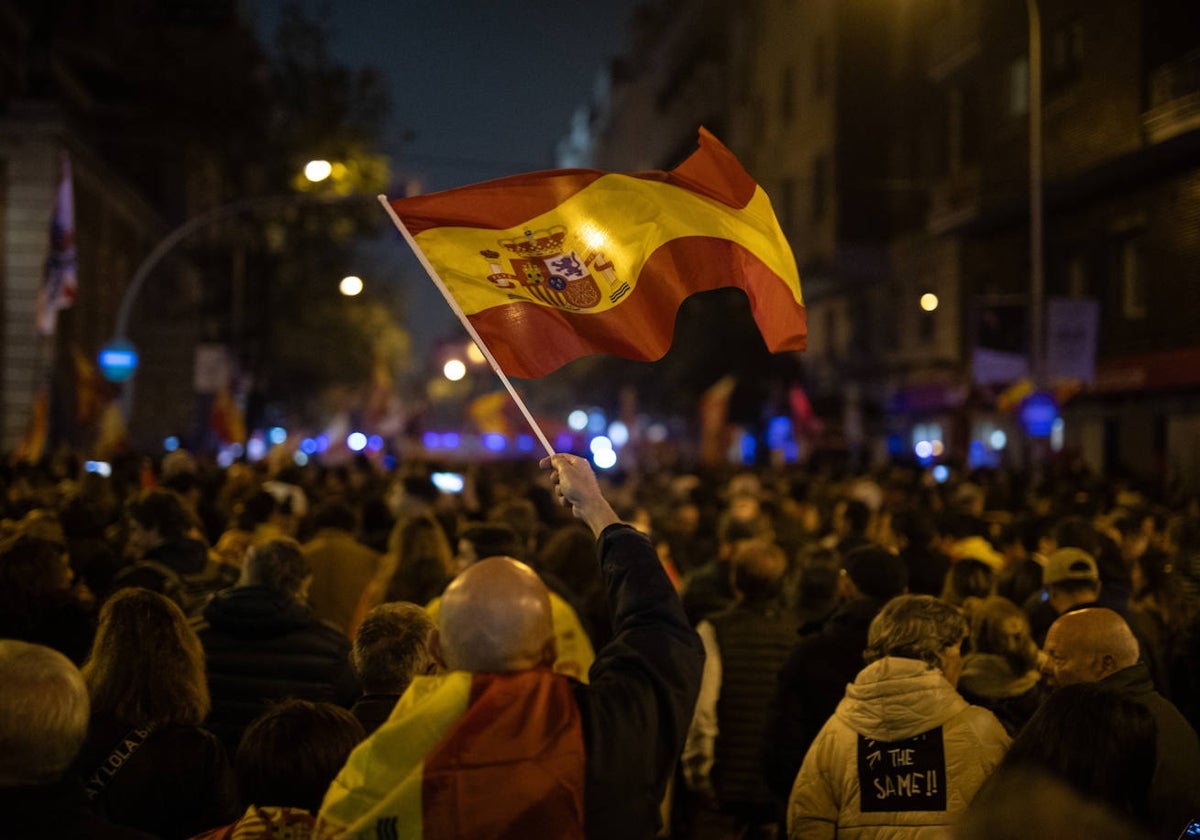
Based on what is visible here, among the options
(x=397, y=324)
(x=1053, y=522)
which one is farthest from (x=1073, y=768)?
(x=397, y=324)

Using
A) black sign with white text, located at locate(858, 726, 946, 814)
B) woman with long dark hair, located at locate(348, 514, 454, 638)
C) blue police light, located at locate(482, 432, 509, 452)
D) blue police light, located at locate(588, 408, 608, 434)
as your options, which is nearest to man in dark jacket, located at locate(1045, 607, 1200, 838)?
black sign with white text, located at locate(858, 726, 946, 814)

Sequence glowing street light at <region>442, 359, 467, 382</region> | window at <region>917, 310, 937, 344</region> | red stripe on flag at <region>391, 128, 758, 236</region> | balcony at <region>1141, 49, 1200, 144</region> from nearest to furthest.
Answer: red stripe on flag at <region>391, 128, 758, 236</region> → balcony at <region>1141, 49, 1200, 144</region> → window at <region>917, 310, 937, 344</region> → glowing street light at <region>442, 359, 467, 382</region>

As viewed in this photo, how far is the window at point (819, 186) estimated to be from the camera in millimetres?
44062

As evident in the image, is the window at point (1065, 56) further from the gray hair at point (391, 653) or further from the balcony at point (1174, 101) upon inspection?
the gray hair at point (391, 653)

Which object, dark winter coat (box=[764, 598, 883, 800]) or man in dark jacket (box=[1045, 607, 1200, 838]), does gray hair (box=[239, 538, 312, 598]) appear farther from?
man in dark jacket (box=[1045, 607, 1200, 838])

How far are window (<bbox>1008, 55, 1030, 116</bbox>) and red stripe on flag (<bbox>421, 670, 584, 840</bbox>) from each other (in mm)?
28403

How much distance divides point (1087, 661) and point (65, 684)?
120 inches

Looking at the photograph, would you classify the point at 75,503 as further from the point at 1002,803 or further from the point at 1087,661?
the point at 1002,803

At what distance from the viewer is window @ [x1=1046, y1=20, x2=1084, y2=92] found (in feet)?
88.3

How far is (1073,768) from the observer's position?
357 cm

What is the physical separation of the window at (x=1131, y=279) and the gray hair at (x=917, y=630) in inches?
891

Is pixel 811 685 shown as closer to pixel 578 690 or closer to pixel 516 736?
pixel 578 690

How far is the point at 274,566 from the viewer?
5918mm

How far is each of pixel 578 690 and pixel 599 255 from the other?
8.84ft
